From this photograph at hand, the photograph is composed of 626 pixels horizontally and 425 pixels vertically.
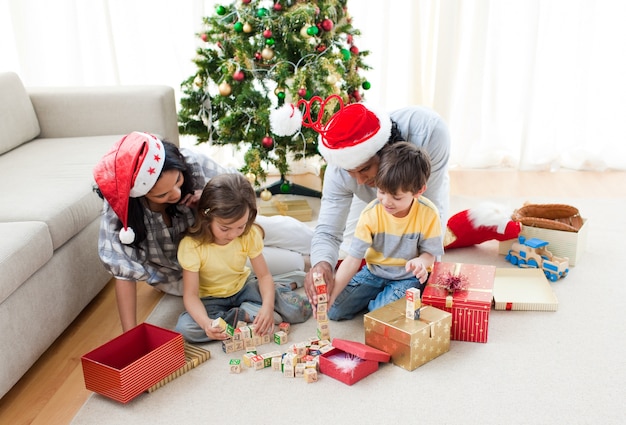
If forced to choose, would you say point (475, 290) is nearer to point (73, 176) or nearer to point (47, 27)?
point (73, 176)

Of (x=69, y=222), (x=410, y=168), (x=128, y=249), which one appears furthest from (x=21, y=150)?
(x=410, y=168)

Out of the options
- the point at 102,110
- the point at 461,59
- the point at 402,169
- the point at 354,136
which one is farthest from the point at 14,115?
the point at 461,59

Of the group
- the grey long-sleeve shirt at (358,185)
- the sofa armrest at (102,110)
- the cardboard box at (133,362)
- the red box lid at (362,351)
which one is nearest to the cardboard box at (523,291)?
the grey long-sleeve shirt at (358,185)

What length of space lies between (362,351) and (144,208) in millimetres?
844

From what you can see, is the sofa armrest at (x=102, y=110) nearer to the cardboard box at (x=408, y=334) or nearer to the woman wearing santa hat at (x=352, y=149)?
the woman wearing santa hat at (x=352, y=149)

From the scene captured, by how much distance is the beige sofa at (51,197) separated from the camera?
1.94 m

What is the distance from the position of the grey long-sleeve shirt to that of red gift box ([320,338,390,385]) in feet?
1.16

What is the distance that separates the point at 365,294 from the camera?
233 centimetres

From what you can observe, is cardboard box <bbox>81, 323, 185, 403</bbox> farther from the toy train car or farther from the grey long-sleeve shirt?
the toy train car

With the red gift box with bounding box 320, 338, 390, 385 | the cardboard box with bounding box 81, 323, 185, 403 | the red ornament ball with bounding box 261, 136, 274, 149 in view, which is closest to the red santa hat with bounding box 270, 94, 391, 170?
the red gift box with bounding box 320, 338, 390, 385

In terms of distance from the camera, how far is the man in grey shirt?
81.0 inches

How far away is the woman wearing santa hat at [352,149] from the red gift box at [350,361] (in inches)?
7.6

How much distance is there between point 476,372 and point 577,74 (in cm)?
243

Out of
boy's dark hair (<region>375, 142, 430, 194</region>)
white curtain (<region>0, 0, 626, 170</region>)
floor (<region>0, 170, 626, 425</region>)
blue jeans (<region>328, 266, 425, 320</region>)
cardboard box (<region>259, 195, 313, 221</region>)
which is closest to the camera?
floor (<region>0, 170, 626, 425</region>)
